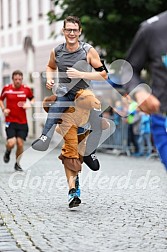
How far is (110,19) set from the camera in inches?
854

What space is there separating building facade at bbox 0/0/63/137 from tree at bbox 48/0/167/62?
10.0m

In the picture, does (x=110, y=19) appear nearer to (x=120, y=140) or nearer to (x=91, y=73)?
(x=120, y=140)

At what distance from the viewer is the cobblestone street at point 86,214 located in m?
6.05

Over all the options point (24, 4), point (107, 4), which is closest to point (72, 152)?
point (107, 4)

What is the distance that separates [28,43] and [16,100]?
24.0 meters

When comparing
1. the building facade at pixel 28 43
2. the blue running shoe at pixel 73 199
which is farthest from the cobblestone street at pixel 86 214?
the building facade at pixel 28 43

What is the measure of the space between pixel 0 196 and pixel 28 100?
16.3ft

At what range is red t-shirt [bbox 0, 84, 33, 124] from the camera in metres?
13.9

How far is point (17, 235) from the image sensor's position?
6477mm

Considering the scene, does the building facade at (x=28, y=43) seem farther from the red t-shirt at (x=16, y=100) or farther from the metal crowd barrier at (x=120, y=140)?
the red t-shirt at (x=16, y=100)

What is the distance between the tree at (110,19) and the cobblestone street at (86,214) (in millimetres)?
9290

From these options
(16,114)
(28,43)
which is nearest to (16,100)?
(16,114)

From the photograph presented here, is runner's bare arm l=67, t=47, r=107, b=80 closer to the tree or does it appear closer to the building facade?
the tree

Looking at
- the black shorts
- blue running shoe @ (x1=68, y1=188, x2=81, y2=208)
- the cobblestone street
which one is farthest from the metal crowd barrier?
blue running shoe @ (x1=68, y1=188, x2=81, y2=208)
